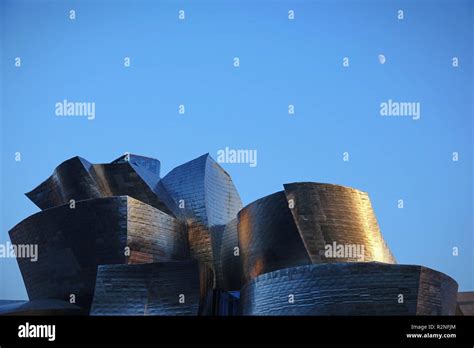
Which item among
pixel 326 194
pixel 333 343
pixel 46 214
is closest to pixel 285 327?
pixel 333 343

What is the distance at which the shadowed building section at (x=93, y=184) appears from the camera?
1716 cm

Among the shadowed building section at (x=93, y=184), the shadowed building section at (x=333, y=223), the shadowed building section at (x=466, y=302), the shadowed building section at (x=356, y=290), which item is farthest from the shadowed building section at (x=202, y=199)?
the shadowed building section at (x=466, y=302)

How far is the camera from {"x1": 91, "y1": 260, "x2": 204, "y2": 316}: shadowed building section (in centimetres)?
1420

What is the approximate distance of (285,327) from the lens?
458 inches

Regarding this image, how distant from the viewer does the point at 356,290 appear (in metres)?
13.0

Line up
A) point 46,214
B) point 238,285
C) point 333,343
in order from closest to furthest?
point 333,343 < point 46,214 < point 238,285

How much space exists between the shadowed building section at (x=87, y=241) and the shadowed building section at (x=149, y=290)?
1.14 meters

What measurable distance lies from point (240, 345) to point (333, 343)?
1.43 m

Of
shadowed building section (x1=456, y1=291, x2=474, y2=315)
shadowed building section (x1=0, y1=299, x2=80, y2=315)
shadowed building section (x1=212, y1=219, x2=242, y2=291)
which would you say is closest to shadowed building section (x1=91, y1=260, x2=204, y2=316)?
shadowed building section (x1=0, y1=299, x2=80, y2=315)

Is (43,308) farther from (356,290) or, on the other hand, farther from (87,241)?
(356,290)

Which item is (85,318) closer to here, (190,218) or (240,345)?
(240,345)

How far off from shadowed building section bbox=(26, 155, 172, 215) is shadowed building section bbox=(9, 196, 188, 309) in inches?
48.0

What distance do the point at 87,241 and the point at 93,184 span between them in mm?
1914

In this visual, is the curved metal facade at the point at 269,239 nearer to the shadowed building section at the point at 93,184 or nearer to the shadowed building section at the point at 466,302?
the shadowed building section at the point at 93,184
